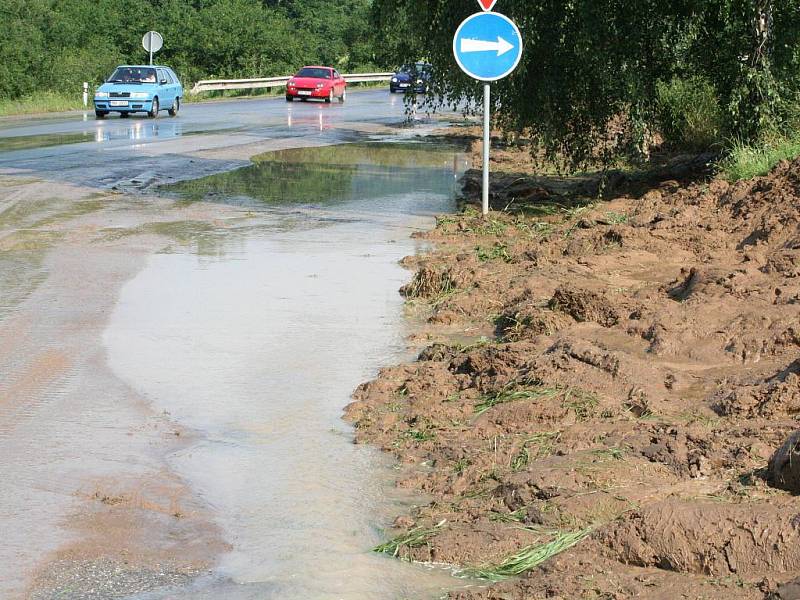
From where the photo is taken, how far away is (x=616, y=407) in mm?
6980

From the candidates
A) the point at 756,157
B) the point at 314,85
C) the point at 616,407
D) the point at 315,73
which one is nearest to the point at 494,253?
the point at 756,157

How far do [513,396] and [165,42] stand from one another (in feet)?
200

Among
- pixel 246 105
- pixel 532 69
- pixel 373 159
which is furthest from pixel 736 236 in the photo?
pixel 246 105

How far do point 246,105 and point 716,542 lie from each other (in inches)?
1743

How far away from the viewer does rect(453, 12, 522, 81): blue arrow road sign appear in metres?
14.3

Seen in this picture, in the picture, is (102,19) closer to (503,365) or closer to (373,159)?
(373,159)

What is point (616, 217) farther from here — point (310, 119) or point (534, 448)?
point (310, 119)

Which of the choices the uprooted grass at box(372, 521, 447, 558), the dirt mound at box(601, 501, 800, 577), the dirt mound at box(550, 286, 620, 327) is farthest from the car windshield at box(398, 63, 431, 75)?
the dirt mound at box(601, 501, 800, 577)

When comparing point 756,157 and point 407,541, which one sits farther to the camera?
point 756,157

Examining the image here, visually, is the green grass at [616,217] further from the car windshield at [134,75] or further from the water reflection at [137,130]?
the car windshield at [134,75]

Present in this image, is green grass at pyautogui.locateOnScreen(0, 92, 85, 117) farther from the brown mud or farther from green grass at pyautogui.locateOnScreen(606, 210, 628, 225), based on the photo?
the brown mud

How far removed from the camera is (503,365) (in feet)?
26.0

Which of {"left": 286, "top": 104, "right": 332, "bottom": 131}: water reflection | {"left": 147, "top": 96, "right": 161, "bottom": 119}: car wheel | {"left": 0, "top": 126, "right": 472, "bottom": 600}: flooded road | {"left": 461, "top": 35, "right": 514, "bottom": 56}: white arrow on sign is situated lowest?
{"left": 0, "top": 126, "right": 472, "bottom": 600}: flooded road

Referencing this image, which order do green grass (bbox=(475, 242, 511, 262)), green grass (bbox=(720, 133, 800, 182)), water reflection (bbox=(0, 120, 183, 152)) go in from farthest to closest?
water reflection (bbox=(0, 120, 183, 152))
green grass (bbox=(720, 133, 800, 182))
green grass (bbox=(475, 242, 511, 262))
